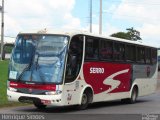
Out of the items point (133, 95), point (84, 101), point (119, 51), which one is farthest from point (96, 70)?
point (133, 95)

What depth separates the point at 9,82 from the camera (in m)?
19.1

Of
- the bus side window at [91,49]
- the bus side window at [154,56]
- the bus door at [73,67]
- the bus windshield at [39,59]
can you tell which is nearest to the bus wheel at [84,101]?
the bus door at [73,67]

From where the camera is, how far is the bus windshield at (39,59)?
18.4 metres

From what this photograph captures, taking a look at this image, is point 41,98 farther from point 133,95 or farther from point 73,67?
point 133,95

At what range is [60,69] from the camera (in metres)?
18.3

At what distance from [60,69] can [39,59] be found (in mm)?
871

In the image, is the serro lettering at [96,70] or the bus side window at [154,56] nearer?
the serro lettering at [96,70]

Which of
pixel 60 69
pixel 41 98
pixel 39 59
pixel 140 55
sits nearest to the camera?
pixel 41 98

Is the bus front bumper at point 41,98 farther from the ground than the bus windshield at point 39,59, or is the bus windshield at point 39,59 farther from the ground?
the bus windshield at point 39,59

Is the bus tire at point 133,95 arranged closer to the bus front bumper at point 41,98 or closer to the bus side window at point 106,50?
the bus side window at point 106,50

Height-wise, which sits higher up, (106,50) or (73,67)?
(106,50)

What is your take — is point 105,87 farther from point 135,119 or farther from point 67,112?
point 135,119

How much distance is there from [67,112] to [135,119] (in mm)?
3231

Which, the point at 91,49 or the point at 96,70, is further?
the point at 96,70
